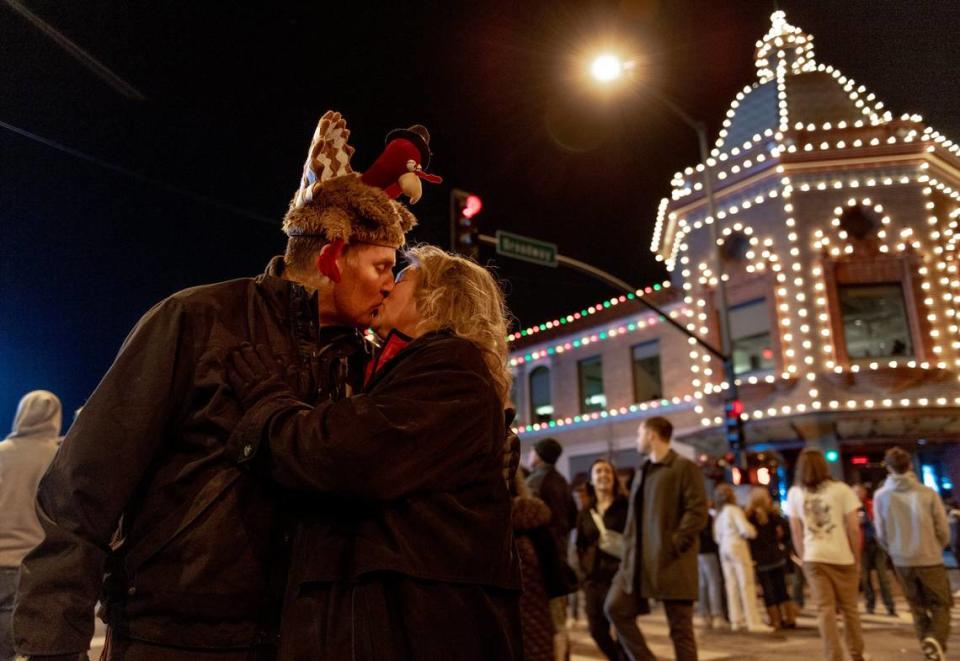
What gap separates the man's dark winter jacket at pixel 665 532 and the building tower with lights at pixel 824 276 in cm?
1225

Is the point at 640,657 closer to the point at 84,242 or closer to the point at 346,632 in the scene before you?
the point at 346,632

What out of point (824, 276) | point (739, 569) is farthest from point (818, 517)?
point (824, 276)

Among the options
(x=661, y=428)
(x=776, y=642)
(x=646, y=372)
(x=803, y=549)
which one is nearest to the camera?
(x=661, y=428)

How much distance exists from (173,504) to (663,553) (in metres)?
4.89

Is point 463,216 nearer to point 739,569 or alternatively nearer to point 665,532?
point 665,532

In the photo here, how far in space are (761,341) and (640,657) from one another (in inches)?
627

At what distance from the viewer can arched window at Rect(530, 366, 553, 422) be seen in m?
27.6

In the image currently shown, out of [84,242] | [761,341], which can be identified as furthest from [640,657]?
[84,242]

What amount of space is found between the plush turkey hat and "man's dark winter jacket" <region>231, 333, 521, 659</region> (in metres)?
0.60

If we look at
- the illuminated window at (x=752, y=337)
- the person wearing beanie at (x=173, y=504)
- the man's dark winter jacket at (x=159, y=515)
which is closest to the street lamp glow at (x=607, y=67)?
→ the illuminated window at (x=752, y=337)

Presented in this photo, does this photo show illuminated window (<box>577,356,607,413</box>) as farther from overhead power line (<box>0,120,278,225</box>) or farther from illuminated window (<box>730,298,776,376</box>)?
overhead power line (<box>0,120,278,225</box>)

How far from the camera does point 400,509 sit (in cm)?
182

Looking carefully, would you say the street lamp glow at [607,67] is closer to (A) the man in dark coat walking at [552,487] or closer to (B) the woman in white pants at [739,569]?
(B) the woman in white pants at [739,569]

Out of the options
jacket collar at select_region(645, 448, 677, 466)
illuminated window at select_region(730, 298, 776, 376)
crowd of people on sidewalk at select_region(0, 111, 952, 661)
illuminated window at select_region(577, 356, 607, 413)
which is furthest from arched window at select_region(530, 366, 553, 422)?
crowd of people on sidewalk at select_region(0, 111, 952, 661)
